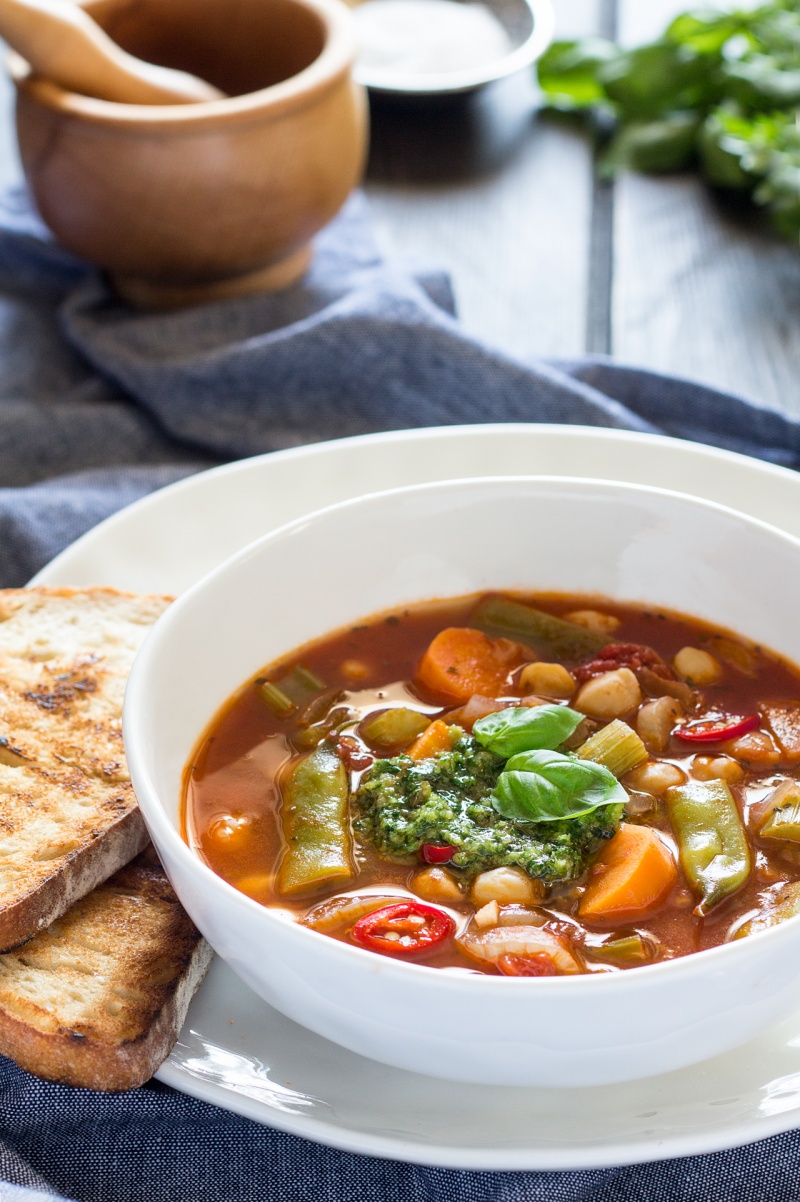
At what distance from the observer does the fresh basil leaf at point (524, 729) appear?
205 cm

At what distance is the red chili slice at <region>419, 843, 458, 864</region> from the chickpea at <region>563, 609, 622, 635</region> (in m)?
0.66

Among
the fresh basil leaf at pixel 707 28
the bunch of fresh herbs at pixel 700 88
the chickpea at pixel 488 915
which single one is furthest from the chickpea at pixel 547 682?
the fresh basil leaf at pixel 707 28

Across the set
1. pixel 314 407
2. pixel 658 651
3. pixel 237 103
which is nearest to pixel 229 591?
pixel 658 651

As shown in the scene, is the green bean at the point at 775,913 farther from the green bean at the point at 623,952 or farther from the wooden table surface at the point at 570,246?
the wooden table surface at the point at 570,246

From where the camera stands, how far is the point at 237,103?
3.50 m

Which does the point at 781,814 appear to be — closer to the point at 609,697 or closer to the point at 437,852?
the point at 609,697

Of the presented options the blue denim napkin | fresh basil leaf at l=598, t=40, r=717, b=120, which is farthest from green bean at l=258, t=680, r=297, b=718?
fresh basil leaf at l=598, t=40, r=717, b=120

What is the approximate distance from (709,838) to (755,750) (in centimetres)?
24

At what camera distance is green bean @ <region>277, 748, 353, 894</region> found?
6.33 ft

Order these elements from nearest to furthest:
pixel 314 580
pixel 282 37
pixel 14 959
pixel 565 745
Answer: pixel 14 959 → pixel 565 745 → pixel 314 580 → pixel 282 37

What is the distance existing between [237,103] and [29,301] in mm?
1039

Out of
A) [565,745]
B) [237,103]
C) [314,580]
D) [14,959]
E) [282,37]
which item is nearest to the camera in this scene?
[14,959]

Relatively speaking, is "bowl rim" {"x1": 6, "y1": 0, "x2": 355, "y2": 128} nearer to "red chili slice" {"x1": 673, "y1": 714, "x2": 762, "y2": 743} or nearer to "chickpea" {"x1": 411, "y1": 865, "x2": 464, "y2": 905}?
Result: "red chili slice" {"x1": 673, "y1": 714, "x2": 762, "y2": 743}

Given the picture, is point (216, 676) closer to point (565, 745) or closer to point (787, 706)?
point (565, 745)
